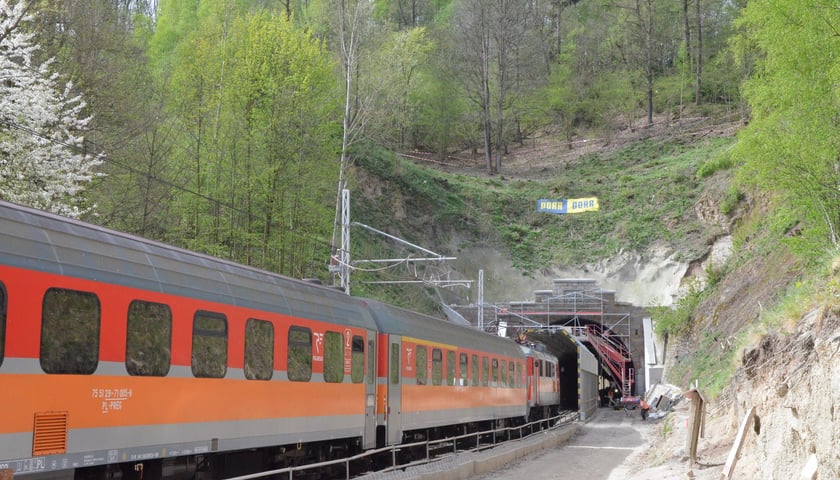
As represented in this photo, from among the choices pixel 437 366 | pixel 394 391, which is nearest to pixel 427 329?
pixel 437 366

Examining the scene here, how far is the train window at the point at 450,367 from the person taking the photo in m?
20.3

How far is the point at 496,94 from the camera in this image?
66.0 meters

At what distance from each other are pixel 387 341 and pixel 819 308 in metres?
8.09

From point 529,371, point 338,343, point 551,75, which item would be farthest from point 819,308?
point 551,75

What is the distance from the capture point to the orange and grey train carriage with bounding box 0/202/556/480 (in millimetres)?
7547

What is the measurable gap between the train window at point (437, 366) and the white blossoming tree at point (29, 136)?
882 centimetres

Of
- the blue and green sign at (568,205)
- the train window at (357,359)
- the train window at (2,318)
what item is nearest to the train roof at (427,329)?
the train window at (357,359)

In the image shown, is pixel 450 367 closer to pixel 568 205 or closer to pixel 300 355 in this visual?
pixel 300 355

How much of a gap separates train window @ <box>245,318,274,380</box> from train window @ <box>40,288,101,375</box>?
3.08 metres

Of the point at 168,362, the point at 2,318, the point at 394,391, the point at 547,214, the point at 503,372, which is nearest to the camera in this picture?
the point at 2,318

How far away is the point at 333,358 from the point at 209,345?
12.9ft

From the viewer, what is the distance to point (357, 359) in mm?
15203

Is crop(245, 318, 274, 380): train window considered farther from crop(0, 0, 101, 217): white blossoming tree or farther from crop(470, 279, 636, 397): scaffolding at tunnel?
crop(470, 279, 636, 397): scaffolding at tunnel

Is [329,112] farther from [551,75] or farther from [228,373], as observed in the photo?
[551,75]
